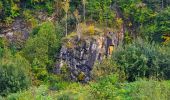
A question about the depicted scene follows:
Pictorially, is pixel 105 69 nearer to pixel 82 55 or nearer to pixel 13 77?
pixel 13 77

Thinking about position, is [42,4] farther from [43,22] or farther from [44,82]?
[44,82]

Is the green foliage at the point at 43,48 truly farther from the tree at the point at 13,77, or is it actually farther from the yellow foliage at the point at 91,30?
the tree at the point at 13,77

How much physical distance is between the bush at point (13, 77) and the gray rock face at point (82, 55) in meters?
6.48

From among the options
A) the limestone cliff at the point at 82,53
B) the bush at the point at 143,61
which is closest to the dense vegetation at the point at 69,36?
the bush at the point at 143,61

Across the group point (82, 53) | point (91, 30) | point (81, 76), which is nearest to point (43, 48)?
point (82, 53)

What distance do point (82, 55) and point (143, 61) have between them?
31.8 feet

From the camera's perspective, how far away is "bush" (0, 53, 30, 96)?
120 ft

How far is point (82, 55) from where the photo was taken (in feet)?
145

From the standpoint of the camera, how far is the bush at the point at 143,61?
35281mm

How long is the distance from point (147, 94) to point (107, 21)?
31396 mm

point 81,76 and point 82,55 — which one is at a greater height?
point 82,55

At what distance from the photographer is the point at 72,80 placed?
43156 mm

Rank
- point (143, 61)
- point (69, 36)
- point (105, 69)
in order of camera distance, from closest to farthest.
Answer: point (105, 69), point (143, 61), point (69, 36)

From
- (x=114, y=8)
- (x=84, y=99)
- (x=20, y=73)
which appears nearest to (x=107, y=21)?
(x=114, y=8)
